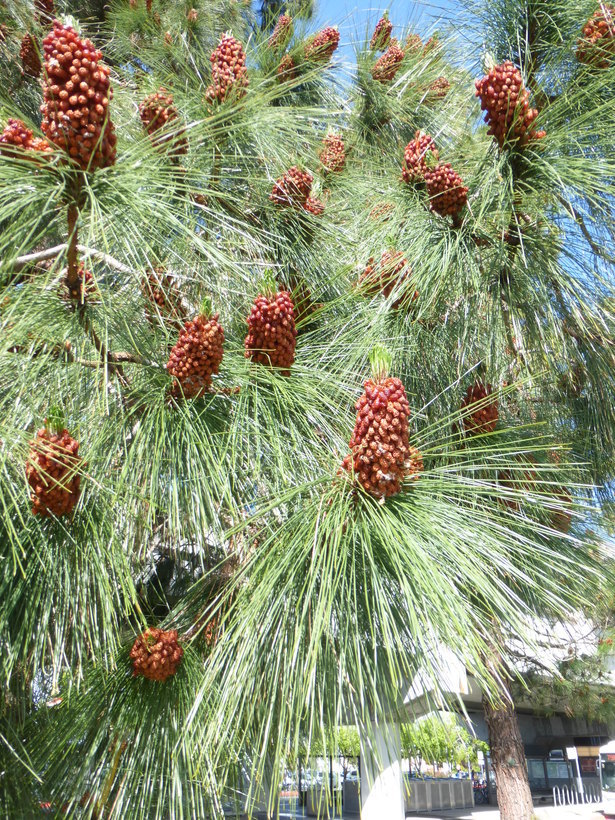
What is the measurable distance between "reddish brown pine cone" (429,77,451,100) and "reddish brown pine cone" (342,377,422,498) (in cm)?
170

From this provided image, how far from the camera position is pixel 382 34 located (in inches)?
108

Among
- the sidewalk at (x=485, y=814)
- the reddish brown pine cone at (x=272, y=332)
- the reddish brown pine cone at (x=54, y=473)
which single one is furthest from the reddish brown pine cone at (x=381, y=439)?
the sidewalk at (x=485, y=814)

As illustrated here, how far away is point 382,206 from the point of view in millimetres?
1914

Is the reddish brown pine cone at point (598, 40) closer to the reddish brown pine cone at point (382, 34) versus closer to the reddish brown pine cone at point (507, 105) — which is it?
the reddish brown pine cone at point (507, 105)

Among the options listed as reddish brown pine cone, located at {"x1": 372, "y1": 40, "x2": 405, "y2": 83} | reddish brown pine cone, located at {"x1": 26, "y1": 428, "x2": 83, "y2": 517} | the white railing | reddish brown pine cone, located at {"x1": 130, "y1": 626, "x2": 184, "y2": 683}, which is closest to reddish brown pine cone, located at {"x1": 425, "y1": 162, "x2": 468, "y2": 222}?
reddish brown pine cone, located at {"x1": 26, "y1": 428, "x2": 83, "y2": 517}

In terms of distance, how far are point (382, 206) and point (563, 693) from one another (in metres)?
7.69

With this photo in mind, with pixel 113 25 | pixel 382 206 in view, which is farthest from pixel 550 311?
pixel 113 25

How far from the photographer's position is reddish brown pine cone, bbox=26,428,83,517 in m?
1.03

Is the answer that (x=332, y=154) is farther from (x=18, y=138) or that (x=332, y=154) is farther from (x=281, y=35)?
(x=18, y=138)

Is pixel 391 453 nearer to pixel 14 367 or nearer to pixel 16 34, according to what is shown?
pixel 14 367

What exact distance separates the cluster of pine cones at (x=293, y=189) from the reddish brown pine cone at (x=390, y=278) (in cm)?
25

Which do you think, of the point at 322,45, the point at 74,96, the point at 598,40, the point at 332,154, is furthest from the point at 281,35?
the point at 74,96

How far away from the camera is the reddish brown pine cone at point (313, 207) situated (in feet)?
6.06

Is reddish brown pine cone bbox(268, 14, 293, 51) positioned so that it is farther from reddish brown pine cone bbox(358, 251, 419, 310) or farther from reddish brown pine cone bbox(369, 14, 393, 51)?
reddish brown pine cone bbox(358, 251, 419, 310)
